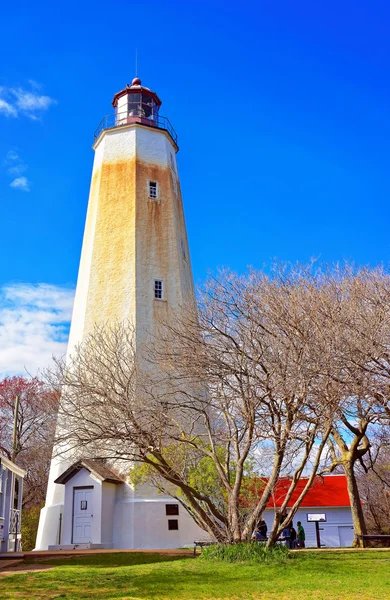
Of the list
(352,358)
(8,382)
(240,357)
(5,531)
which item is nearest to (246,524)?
(240,357)

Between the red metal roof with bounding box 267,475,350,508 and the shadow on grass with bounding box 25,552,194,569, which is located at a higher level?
the red metal roof with bounding box 267,475,350,508

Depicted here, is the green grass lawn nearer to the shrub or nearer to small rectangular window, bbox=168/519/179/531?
the shrub

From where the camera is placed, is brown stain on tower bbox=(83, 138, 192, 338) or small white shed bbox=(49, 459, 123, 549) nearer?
small white shed bbox=(49, 459, 123, 549)

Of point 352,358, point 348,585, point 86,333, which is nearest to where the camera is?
point 348,585

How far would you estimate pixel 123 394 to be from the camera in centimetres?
1408

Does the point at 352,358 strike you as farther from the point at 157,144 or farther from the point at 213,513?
the point at 157,144

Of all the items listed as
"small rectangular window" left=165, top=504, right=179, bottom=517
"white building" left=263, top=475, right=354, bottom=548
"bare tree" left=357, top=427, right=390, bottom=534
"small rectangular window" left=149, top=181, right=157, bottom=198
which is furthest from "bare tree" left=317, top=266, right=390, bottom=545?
"bare tree" left=357, top=427, right=390, bottom=534

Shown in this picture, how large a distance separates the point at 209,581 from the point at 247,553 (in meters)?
2.70

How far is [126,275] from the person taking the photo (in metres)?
23.8

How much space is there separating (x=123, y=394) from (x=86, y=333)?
9648 mm

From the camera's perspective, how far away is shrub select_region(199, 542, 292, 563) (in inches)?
486

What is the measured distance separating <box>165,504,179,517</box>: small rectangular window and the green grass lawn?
748cm

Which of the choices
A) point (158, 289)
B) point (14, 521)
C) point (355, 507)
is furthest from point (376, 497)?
point (14, 521)

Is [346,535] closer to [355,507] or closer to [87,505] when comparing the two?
[355,507]
